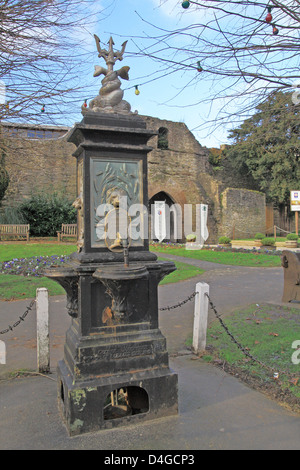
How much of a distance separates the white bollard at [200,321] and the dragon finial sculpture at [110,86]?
2.49 metres

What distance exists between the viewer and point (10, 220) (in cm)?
1992

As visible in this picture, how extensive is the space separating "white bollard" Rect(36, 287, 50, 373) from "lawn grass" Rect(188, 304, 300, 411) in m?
1.83

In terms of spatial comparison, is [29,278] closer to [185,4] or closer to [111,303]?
[111,303]

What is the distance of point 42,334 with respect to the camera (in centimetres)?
423

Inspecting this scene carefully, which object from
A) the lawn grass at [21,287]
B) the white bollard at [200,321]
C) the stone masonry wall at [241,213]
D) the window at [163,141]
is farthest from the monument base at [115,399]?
the window at [163,141]

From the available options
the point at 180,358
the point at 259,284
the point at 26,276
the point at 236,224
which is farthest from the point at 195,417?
the point at 236,224

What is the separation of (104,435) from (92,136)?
232cm

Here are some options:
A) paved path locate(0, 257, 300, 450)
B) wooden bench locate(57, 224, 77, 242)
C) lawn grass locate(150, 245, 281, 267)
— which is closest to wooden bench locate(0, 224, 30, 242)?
wooden bench locate(57, 224, 77, 242)

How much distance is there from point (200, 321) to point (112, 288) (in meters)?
2.23

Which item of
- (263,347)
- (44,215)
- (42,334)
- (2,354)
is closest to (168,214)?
(44,215)

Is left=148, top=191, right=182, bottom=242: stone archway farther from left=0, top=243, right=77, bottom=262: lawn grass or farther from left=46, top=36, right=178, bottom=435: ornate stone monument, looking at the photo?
left=46, top=36, right=178, bottom=435: ornate stone monument

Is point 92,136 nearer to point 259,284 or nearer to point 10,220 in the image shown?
point 259,284

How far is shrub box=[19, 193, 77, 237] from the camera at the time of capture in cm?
2086

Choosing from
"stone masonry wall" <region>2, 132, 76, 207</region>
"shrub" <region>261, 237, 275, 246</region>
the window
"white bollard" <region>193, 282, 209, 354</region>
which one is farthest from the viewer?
the window
